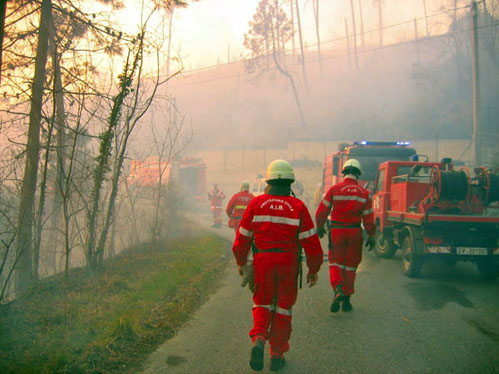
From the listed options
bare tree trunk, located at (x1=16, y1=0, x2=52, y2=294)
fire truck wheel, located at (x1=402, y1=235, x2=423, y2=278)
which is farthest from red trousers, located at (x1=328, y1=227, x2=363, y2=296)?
bare tree trunk, located at (x1=16, y1=0, x2=52, y2=294)

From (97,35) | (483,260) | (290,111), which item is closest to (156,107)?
(97,35)

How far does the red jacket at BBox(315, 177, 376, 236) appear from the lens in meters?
5.54

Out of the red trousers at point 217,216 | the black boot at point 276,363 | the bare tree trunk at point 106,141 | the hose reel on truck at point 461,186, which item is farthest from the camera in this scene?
the red trousers at point 217,216

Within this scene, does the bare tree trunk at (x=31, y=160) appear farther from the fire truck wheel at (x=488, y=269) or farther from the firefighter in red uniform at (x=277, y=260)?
the fire truck wheel at (x=488, y=269)

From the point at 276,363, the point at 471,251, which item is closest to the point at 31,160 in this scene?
the point at 276,363

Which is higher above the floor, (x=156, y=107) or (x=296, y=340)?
(x=156, y=107)

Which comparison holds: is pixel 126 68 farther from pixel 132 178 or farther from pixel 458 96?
pixel 458 96

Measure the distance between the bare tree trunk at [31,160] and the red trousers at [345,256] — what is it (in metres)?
5.16

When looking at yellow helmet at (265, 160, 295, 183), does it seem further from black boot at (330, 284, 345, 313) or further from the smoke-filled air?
black boot at (330, 284, 345, 313)

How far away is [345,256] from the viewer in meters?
5.52

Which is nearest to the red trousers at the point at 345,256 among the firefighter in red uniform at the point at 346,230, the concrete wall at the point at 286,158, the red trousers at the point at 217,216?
the firefighter in red uniform at the point at 346,230

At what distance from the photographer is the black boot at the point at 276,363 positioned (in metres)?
3.59

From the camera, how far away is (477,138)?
65.4 ft

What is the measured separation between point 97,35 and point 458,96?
143 feet
